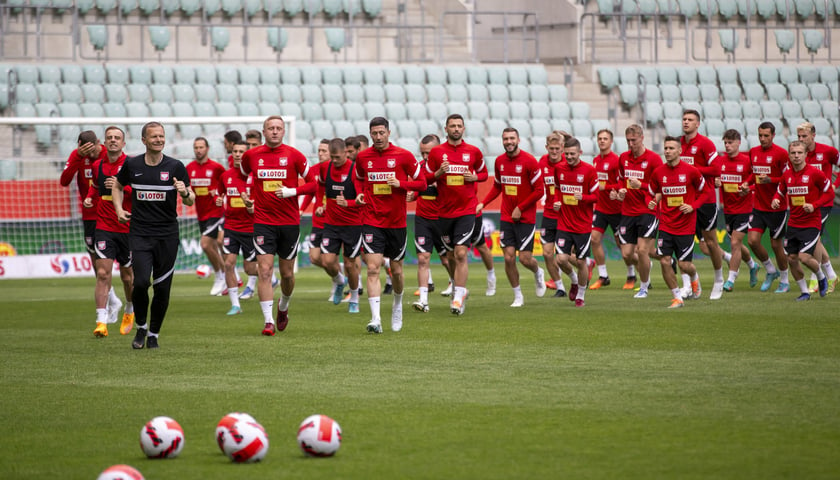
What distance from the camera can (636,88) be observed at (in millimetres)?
32406

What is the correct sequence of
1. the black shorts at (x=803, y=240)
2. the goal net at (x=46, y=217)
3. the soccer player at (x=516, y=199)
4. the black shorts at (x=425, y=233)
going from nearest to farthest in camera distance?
Answer: the black shorts at (x=425, y=233)
the black shorts at (x=803, y=240)
the soccer player at (x=516, y=199)
the goal net at (x=46, y=217)

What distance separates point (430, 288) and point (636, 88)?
1490 centimetres

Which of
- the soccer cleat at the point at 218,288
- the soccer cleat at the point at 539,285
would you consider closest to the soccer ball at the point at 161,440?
the soccer cleat at the point at 539,285

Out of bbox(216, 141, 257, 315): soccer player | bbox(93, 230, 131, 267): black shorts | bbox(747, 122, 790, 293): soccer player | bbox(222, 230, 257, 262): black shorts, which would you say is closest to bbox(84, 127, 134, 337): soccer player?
bbox(93, 230, 131, 267): black shorts

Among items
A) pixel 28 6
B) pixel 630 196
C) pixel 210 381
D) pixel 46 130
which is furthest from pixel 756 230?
Answer: pixel 28 6

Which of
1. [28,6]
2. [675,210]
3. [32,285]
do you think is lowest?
[32,285]

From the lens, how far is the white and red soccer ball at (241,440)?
22.1ft

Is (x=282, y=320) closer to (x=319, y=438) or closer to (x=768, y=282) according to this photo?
(x=319, y=438)

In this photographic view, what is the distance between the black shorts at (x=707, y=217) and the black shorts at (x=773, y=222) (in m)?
0.66

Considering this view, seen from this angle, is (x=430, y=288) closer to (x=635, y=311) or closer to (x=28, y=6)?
(x=635, y=311)

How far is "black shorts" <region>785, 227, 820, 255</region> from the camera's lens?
1645 centimetres

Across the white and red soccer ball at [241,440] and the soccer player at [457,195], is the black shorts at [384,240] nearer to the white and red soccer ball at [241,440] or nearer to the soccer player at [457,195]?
the soccer player at [457,195]

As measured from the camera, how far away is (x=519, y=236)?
17.0 metres

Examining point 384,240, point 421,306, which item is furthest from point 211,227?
point 384,240
